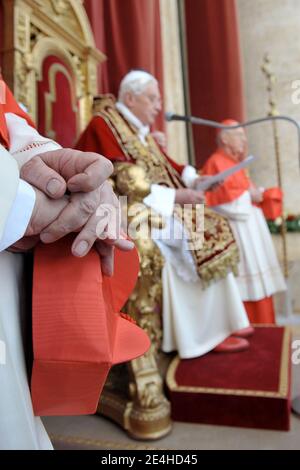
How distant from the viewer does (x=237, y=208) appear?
9.45 feet

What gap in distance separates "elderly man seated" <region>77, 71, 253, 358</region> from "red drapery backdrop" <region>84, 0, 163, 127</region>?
3.21ft

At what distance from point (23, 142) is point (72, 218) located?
10.3 inches

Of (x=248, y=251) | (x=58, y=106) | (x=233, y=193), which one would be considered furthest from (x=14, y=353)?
(x=248, y=251)

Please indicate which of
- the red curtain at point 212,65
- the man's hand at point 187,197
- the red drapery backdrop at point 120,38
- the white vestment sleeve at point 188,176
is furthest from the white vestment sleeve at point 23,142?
the red curtain at point 212,65

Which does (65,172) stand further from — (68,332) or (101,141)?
(101,141)

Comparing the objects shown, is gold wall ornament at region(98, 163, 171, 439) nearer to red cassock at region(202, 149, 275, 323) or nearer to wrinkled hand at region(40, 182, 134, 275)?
wrinkled hand at region(40, 182, 134, 275)

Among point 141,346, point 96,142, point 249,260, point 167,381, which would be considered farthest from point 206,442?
point 249,260

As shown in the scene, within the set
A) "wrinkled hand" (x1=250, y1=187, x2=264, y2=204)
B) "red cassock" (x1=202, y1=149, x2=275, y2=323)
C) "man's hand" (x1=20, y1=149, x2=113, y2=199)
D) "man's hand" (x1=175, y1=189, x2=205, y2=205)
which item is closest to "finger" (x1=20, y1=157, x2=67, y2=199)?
"man's hand" (x1=20, y1=149, x2=113, y2=199)

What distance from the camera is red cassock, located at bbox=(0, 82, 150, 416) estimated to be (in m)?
0.56

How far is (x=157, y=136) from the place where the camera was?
2.51 metres

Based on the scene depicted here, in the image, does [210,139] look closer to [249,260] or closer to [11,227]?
[249,260]

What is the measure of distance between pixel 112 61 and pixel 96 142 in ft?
4.58

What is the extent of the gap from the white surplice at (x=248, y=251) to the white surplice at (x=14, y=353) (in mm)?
2394

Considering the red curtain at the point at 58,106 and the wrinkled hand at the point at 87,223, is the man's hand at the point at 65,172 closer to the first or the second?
the wrinkled hand at the point at 87,223
